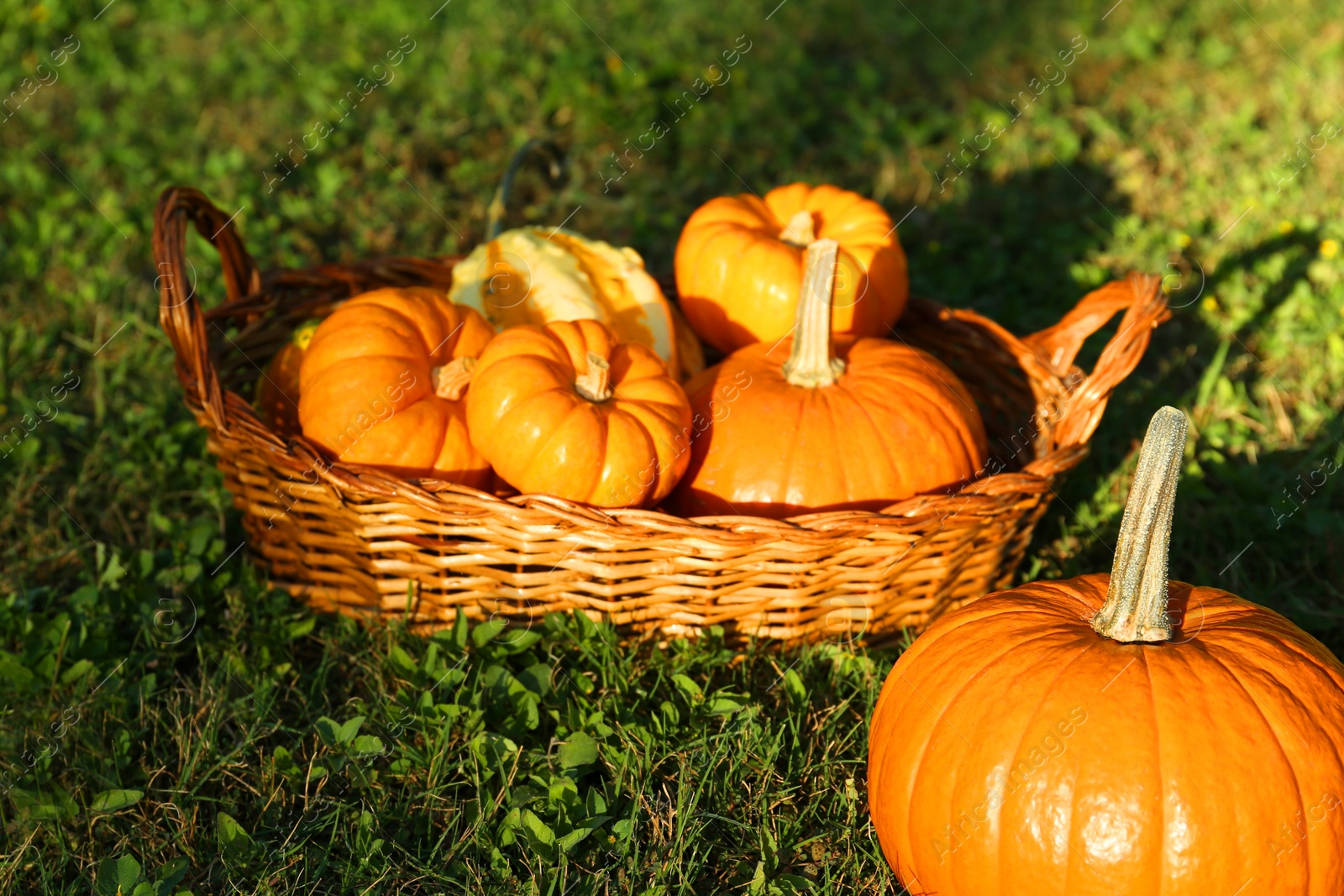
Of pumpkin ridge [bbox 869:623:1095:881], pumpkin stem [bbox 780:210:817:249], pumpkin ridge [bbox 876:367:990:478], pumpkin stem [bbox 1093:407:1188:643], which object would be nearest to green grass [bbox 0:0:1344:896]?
pumpkin ridge [bbox 869:623:1095:881]

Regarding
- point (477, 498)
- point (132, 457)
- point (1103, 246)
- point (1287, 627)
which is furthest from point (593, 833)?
point (1103, 246)

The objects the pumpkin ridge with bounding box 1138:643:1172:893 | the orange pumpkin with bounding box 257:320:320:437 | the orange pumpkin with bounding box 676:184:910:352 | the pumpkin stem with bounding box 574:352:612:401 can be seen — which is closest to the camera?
the pumpkin ridge with bounding box 1138:643:1172:893

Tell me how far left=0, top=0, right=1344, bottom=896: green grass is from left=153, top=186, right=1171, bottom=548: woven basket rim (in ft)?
1.15

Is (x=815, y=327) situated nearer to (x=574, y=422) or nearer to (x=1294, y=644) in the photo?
(x=574, y=422)

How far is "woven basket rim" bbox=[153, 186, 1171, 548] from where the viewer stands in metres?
2.08

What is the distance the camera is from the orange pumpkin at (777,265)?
2.81 metres

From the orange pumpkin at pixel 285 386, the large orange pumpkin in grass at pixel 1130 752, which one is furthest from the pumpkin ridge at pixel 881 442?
the orange pumpkin at pixel 285 386

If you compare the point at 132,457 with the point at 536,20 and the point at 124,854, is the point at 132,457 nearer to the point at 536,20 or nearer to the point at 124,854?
the point at 124,854

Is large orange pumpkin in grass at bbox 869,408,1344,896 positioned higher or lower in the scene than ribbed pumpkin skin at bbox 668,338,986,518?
lower

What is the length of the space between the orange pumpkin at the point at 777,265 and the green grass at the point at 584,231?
749 mm

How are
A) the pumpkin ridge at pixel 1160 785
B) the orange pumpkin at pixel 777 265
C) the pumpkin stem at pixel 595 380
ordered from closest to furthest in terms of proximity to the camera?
1. the pumpkin ridge at pixel 1160 785
2. the pumpkin stem at pixel 595 380
3. the orange pumpkin at pixel 777 265

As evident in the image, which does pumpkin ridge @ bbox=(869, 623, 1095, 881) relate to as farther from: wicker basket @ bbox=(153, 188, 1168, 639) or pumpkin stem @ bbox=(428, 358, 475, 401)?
pumpkin stem @ bbox=(428, 358, 475, 401)

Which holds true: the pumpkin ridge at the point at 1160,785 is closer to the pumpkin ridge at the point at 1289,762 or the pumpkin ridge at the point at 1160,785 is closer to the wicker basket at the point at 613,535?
the pumpkin ridge at the point at 1289,762

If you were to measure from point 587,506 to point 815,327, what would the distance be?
694 mm
